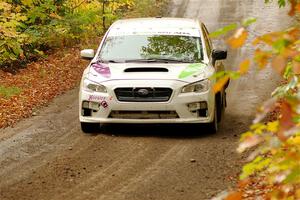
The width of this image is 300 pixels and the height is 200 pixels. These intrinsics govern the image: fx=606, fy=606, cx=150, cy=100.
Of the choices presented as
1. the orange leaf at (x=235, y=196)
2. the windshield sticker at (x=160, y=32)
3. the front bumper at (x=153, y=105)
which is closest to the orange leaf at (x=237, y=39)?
the orange leaf at (x=235, y=196)

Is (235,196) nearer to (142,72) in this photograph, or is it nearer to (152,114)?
(152,114)

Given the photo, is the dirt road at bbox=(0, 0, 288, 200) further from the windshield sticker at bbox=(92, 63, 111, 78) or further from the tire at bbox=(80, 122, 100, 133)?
the windshield sticker at bbox=(92, 63, 111, 78)

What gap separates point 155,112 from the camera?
938 centimetres

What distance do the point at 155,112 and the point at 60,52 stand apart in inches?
405

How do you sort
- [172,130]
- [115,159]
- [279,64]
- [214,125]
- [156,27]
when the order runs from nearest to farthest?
1. [279,64]
2. [115,159]
3. [214,125]
4. [172,130]
5. [156,27]

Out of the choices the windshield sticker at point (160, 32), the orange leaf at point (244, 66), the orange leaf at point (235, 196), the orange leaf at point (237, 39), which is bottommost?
the windshield sticker at point (160, 32)

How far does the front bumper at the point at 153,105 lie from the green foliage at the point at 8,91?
15.5 feet

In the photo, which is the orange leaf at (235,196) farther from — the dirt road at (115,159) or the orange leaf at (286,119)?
the dirt road at (115,159)

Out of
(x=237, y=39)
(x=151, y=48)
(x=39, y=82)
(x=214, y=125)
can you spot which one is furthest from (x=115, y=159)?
(x=39, y=82)

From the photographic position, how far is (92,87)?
378 inches

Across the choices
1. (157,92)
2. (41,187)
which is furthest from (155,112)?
(41,187)

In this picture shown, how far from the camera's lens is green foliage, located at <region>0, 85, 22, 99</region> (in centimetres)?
1372

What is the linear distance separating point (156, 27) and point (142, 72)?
153 cm

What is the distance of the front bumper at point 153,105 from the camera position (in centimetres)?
930
